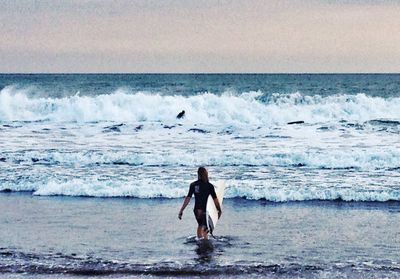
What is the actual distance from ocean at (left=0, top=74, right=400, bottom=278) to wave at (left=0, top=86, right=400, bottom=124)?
518 cm

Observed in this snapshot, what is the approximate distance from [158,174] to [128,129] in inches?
519

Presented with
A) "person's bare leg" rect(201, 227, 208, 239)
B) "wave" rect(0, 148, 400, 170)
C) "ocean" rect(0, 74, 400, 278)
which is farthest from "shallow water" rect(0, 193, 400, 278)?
"wave" rect(0, 148, 400, 170)

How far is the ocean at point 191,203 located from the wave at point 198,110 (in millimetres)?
5178

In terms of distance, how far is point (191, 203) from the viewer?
47.9ft

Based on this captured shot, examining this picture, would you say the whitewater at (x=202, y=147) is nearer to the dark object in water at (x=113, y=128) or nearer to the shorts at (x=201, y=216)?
the dark object in water at (x=113, y=128)

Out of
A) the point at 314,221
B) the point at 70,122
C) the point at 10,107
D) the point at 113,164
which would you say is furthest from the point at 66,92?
the point at 314,221

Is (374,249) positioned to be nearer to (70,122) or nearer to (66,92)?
(70,122)

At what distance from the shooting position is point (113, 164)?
19.5m

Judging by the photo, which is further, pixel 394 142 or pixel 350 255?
pixel 394 142

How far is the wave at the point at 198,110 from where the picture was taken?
36.5 meters

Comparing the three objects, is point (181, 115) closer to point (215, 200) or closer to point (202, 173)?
point (202, 173)

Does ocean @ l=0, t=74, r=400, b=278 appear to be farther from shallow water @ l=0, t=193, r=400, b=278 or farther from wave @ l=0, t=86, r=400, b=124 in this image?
wave @ l=0, t=86, r=400, b=124

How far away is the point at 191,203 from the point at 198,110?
23515mm

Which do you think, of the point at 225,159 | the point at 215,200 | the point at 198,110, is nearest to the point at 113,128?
the point at 198,110
